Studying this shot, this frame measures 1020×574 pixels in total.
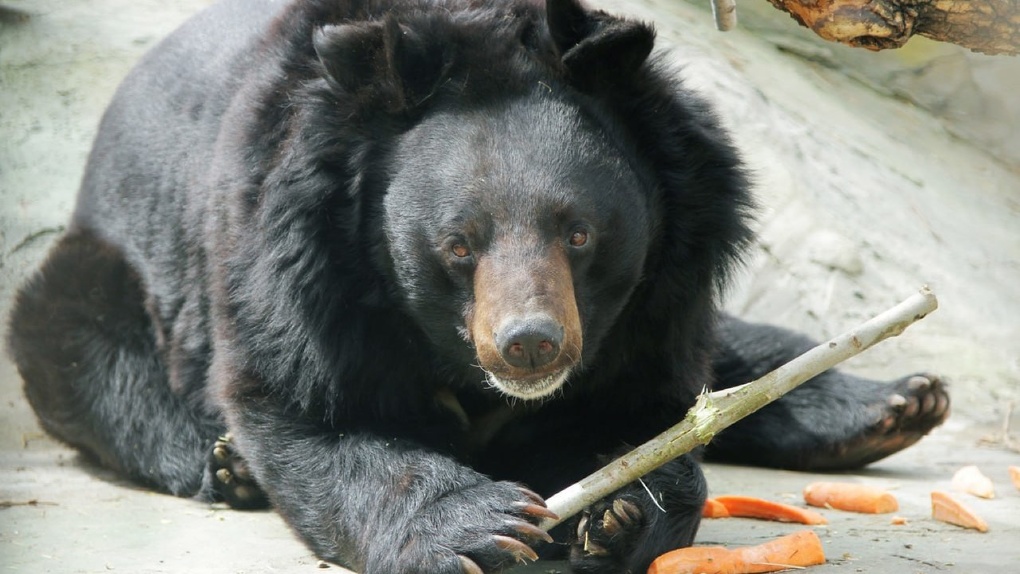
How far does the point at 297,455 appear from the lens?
13.4ft

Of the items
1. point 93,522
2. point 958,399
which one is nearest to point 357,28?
point 93,522

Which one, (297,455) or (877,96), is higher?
(297,455)

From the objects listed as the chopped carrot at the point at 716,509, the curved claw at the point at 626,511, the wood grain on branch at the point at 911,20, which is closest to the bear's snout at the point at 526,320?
the curved claw at the point at 626,511

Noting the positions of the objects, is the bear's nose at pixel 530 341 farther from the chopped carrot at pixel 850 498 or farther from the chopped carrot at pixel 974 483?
the chopped carrot at pixel 974 483

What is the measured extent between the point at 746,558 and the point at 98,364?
3200mm

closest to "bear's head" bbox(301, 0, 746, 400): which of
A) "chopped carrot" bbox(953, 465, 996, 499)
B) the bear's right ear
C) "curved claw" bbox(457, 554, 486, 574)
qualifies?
the bear's right ear

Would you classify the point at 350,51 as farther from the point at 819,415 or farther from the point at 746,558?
the point at 819,415

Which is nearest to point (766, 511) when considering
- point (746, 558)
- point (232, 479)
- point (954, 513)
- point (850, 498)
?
point (850, 498)

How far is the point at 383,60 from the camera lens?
3975mm

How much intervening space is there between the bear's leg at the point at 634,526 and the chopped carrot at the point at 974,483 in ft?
6.21

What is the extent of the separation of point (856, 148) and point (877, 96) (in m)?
1.10

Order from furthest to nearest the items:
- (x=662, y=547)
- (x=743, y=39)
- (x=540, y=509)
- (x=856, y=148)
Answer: (x=743, y=39)
(x=856, y=148)
(x=662, y=547)
(x=540, y=509)

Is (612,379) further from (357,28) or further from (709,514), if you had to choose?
(357,28)

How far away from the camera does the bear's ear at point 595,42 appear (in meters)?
3.89
